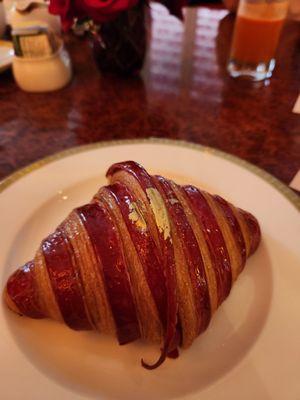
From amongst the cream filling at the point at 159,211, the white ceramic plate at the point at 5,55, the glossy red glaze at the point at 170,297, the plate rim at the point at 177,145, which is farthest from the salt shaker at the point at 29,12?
the glossy red glaze at the point at 170,297

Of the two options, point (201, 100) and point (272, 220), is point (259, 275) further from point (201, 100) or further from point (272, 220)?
point (201, 100)

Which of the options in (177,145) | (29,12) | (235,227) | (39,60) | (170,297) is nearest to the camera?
(170,297)

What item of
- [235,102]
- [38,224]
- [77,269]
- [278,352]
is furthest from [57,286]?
[235,102]

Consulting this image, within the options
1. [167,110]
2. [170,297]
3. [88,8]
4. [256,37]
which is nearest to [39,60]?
[88,8]

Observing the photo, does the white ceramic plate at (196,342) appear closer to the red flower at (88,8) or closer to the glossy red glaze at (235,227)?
the glossy red glaze at (235,227)

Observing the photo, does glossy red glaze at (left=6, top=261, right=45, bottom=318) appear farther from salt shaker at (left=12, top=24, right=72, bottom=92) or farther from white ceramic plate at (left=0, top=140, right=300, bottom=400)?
salt shaker at (left=12, top=24, right=72, bottom=92)

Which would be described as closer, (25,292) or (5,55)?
(25,292)

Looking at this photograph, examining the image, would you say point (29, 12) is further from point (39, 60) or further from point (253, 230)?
point (253, 230)
